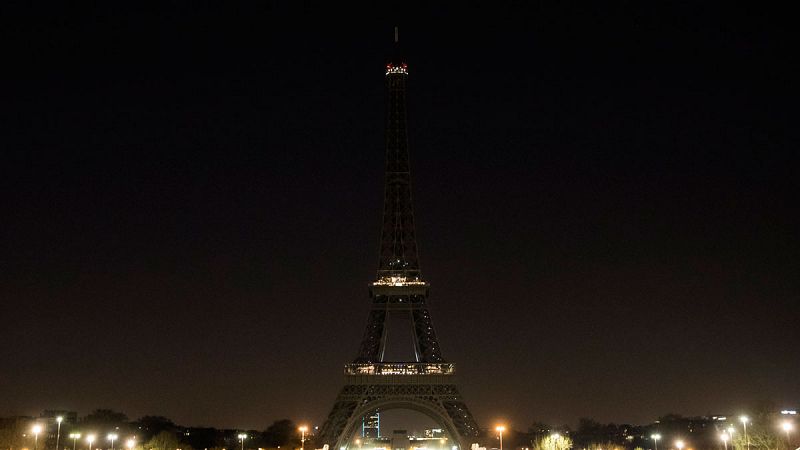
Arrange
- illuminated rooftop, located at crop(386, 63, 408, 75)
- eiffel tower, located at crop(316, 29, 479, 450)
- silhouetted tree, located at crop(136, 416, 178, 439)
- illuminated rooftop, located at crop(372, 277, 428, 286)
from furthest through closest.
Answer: silhouetted tree, located at crop(136, 416, 178, 439) → illuminated rooftop, located at crop(386, 63, 408, 75) → illuminated rooftop, located at crop(372, 277, 428, 286) → eiffel tower, located at crop(316, 29, 479, 450)

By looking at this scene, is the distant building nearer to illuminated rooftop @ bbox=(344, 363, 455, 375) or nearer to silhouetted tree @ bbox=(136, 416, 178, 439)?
silhouetted tree @ bbox=(136, 416, 178, 439)

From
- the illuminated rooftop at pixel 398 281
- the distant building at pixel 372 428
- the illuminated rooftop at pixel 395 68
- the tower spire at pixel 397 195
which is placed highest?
the illuminated rooftop at pixel 395 68

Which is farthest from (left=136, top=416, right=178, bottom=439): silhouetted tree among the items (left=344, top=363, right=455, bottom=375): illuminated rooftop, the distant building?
(left=344, top=363, right=455, bottom=375): illuminated rooftop

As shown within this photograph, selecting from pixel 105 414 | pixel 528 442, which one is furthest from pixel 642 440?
pixel 105 414

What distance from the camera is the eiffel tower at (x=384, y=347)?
8819 centimetres

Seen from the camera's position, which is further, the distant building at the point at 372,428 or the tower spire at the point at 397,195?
the distant building at the point at 372,428

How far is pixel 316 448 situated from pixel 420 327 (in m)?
19.6

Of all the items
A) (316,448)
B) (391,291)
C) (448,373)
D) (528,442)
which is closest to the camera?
(316,448)

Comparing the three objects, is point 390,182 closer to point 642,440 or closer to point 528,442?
point 528,442

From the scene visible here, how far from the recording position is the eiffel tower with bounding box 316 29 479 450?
88188 millimetres

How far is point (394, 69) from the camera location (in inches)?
4075

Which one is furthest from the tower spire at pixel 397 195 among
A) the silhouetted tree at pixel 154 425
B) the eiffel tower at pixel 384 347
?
the silhouetted tree at pixel 154 425

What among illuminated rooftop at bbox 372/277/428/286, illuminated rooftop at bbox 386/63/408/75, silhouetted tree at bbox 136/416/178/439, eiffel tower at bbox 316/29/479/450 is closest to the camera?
eiffel tower at bbox 316/29/479/450

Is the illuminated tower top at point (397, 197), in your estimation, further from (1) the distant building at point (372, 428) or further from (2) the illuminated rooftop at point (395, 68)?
(1) the distant building at point (372, 428)
